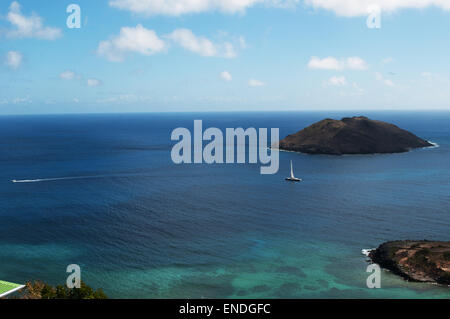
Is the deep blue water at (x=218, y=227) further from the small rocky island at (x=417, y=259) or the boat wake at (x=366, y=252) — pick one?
the small rocky island at (x=417, y=259)

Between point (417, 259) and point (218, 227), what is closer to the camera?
point (417, 259)

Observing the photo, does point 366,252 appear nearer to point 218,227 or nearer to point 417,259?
point 417,259

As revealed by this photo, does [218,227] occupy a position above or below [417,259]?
above

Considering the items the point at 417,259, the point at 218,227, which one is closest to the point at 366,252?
the point at 417,259

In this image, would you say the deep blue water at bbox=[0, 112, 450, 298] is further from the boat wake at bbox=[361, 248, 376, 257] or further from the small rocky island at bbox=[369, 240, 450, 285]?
the small rocky island at bbox=[369, 240, 450, 285]

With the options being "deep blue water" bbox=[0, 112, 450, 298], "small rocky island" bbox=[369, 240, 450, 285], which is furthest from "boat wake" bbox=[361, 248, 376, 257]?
Result: "deep blue water" bbox=[0, 112, 450, 298]

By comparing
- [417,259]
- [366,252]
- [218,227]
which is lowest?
[366,252]
